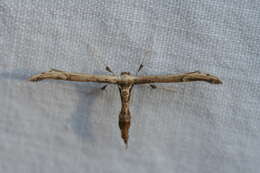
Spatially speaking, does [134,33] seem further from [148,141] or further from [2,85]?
[2,85]

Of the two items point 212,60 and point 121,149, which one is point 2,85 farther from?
point 212,60

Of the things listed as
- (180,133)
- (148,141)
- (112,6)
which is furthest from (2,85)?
(180,133)

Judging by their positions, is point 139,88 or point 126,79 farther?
point 139,88

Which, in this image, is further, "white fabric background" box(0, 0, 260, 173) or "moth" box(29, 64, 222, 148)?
"white fabric background" box(0, 0, 260, 173)

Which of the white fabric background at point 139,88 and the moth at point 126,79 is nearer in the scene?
the moth at point 126,79

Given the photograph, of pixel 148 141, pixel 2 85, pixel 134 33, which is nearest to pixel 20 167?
pixel 2 85

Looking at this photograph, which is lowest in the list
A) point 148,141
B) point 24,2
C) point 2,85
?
point 148,141

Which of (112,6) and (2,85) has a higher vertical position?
(112,6)

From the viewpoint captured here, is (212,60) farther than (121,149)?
No
